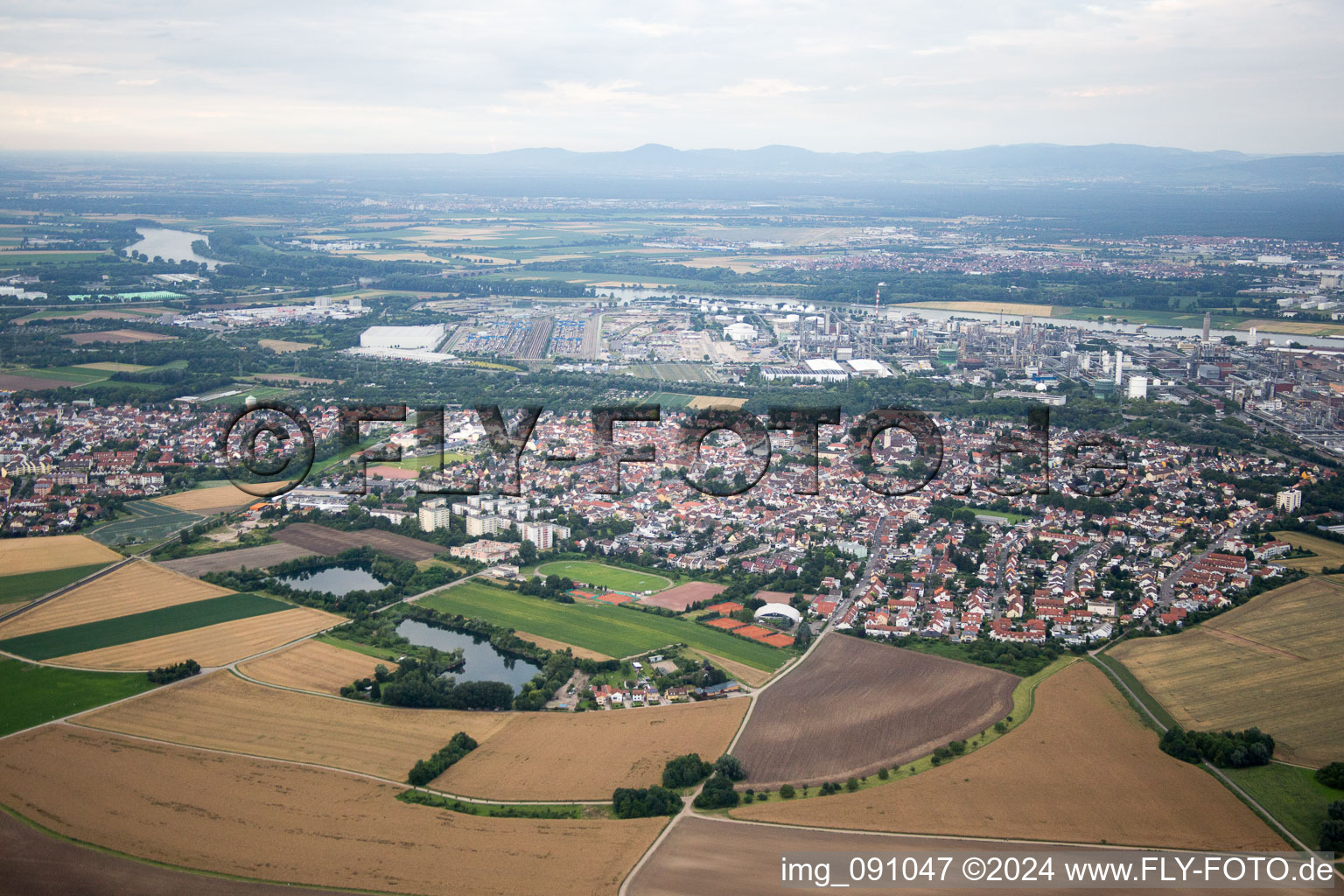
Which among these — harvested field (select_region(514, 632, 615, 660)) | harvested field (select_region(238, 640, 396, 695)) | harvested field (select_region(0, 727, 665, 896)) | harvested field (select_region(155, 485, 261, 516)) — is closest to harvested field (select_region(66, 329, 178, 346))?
harvested field (select_region(155, 485, 261, 516))

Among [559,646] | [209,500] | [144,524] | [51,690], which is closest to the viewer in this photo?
[51,690]

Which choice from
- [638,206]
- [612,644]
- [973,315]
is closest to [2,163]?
[638,206]

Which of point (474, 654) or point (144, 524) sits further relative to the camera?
point (144, 524)

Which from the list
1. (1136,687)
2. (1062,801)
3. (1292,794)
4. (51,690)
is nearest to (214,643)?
(51,690)

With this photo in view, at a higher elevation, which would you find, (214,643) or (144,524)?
(144,524)

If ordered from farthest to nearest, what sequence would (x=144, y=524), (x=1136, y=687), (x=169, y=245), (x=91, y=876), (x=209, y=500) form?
(x=169, y=245) < (x=209, y=500) < (x=144, y=524) < (x=1136, y=687) < (x=91, y=876)

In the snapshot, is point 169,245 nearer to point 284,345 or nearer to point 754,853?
point 284,345

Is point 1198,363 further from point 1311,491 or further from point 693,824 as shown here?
point 693,824
